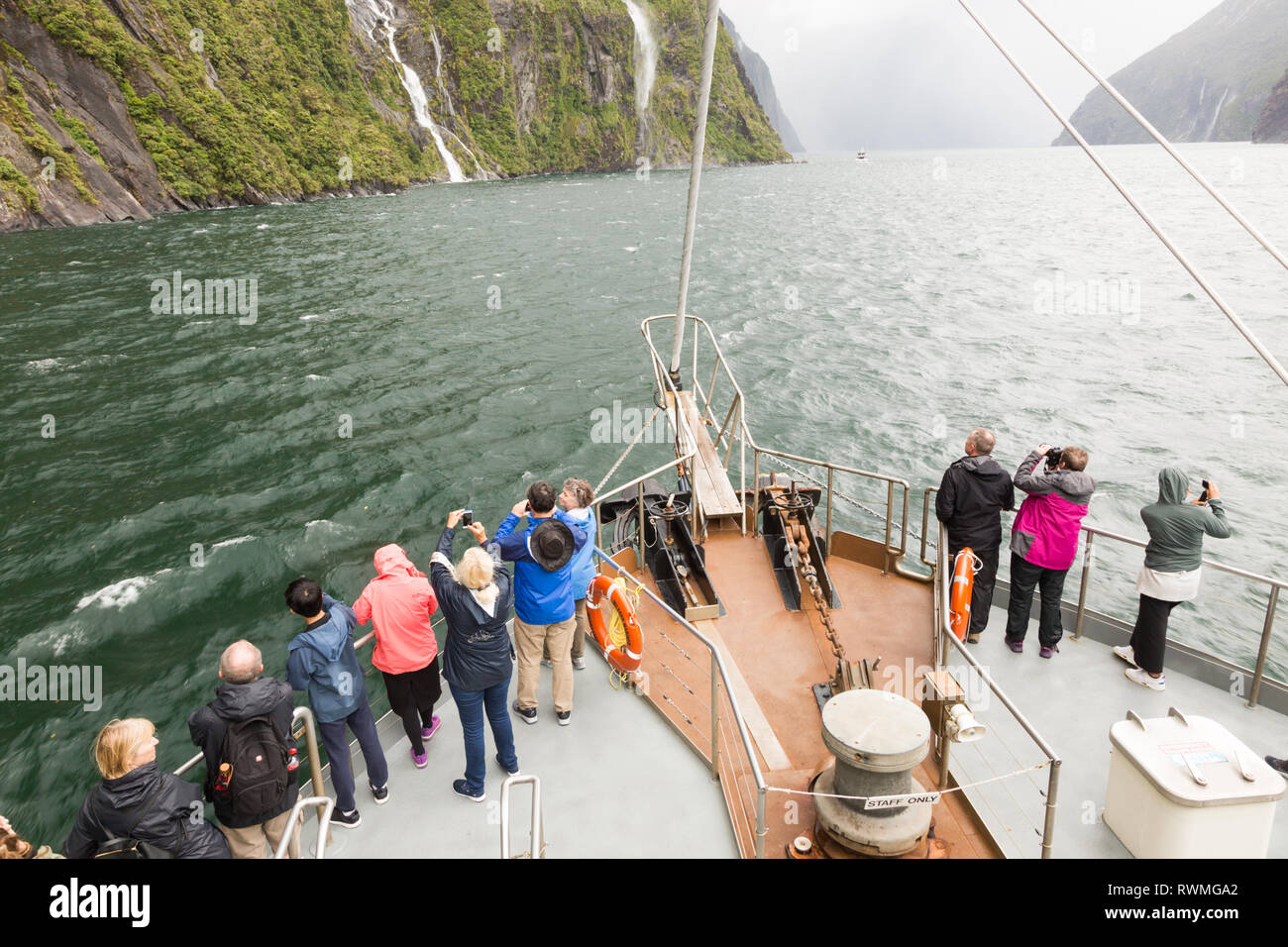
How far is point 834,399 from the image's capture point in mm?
24094

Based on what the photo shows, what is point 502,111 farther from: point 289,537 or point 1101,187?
point 289,537

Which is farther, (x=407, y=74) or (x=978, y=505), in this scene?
(x=407, y=74)

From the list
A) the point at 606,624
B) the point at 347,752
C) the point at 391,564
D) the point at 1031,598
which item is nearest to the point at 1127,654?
the point at 1031,598

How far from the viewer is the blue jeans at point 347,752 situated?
5.29 metres

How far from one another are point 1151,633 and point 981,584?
4.61 feet

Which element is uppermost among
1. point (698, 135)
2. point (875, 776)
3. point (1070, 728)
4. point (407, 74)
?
point (407, 74)

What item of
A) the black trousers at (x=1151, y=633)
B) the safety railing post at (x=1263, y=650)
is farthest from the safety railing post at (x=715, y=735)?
the safety railing post at (x=1263, y=650)

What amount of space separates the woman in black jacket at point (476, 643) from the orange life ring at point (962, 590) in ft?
12.9

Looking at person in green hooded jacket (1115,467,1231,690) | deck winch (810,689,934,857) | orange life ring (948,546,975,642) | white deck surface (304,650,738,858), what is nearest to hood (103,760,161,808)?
white deck surface (304,650,738,858)

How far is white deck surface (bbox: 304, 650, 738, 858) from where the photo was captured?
5273 mm

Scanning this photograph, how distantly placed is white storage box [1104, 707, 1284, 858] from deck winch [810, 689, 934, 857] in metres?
1.39

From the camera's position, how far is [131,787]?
3975mm

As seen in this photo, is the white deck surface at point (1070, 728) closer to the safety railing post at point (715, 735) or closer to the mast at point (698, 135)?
the safety railing post at point (715, 735)

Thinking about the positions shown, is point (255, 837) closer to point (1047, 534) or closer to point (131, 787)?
point (131, 787)
